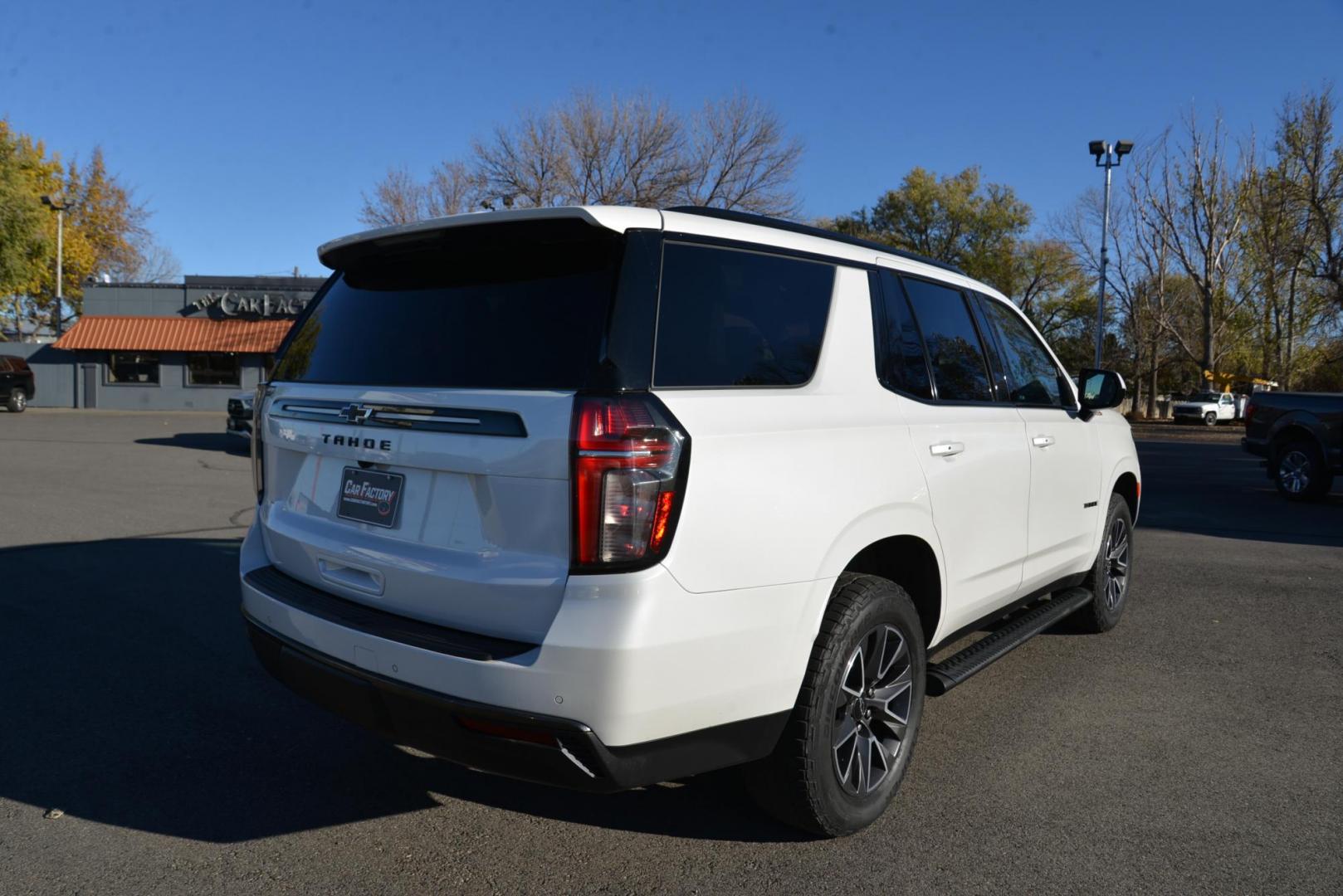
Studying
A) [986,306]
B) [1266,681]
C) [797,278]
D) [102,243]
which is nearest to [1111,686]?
[1266,681]

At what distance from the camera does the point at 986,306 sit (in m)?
4.55

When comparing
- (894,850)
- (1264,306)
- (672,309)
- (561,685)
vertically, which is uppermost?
(1264,306)

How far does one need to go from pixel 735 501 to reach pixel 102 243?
209ft

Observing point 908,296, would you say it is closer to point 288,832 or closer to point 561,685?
point 561,685

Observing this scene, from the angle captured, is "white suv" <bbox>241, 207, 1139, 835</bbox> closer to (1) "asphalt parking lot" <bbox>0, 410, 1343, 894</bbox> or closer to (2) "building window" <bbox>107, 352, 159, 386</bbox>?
(1) "asphalt parking lot" <bbox>0, 410, 1343, 894</bbox>

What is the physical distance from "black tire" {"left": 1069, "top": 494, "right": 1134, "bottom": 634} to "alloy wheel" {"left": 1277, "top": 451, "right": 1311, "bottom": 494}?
29.5 feet

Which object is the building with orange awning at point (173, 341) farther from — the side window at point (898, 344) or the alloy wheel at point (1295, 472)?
the side window at point (898, 344)

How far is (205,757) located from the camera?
12.2 feet

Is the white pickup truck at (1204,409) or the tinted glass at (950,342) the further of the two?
the white pickup truck at (1204,409)

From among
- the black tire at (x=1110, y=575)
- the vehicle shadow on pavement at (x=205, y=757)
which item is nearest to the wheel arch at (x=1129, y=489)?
the black tire at (x=1110, y=575)

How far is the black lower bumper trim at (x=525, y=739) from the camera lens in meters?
2.47

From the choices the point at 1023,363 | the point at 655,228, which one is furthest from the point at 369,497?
the point at 1023,363

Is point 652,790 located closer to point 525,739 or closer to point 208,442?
point 525,739

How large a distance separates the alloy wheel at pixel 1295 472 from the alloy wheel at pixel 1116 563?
9088 mm
